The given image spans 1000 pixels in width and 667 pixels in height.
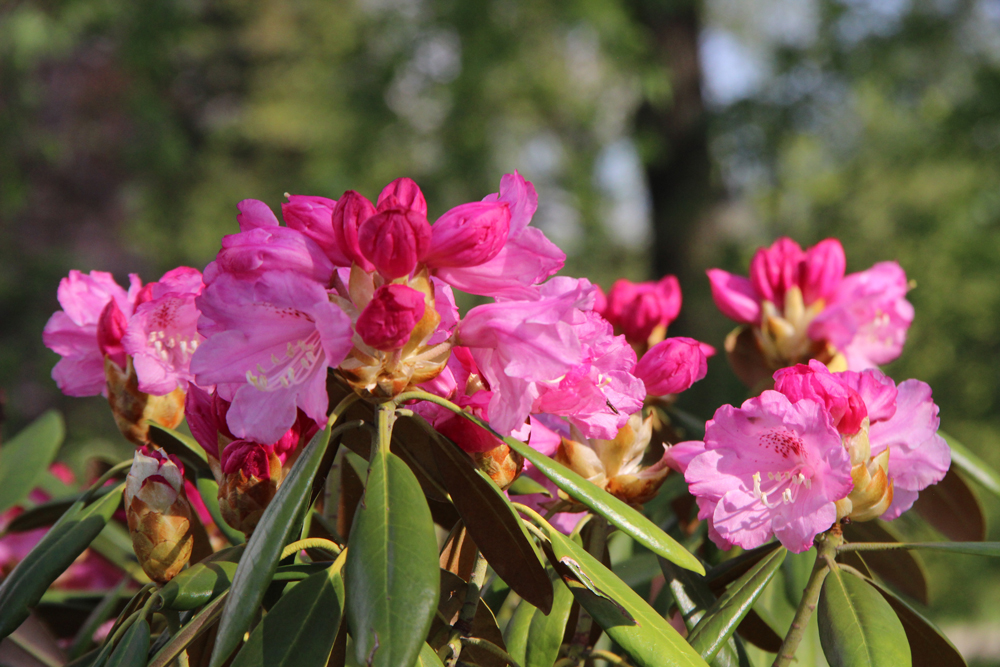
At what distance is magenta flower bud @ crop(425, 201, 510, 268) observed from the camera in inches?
A: 19.7

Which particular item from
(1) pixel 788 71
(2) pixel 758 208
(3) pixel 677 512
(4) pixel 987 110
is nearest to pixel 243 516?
(3) pixel 677 512

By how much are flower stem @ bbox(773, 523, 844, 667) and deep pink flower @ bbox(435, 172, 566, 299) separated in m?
0.27

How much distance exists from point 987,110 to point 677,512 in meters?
3.83

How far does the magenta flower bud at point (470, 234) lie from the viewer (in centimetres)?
50

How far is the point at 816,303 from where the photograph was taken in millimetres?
982

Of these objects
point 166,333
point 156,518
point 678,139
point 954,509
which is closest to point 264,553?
point 156,518

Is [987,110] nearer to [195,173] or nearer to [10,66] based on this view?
[10,66]

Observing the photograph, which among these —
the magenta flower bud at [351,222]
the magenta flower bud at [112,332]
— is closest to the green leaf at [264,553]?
the magenta flower bud at [351,222]

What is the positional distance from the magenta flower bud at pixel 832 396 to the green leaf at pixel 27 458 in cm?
77

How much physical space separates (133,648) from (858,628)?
1.45 feet

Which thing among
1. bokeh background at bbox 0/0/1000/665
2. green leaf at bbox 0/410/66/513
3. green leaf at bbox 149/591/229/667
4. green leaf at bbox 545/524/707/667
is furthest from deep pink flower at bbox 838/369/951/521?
bokeh background at bbox 0/0/1000/665

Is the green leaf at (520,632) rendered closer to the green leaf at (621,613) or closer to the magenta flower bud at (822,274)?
the green leaf at (621,613)

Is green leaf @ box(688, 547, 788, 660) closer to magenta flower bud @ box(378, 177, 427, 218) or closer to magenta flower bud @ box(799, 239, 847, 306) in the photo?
magenta flower bud @ box(378, 177, 427, 218)

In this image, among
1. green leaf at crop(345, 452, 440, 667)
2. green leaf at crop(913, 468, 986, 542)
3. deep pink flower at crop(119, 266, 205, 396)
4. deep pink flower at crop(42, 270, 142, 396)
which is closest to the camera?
green leaf at crop(345, 452, 440, 667)
